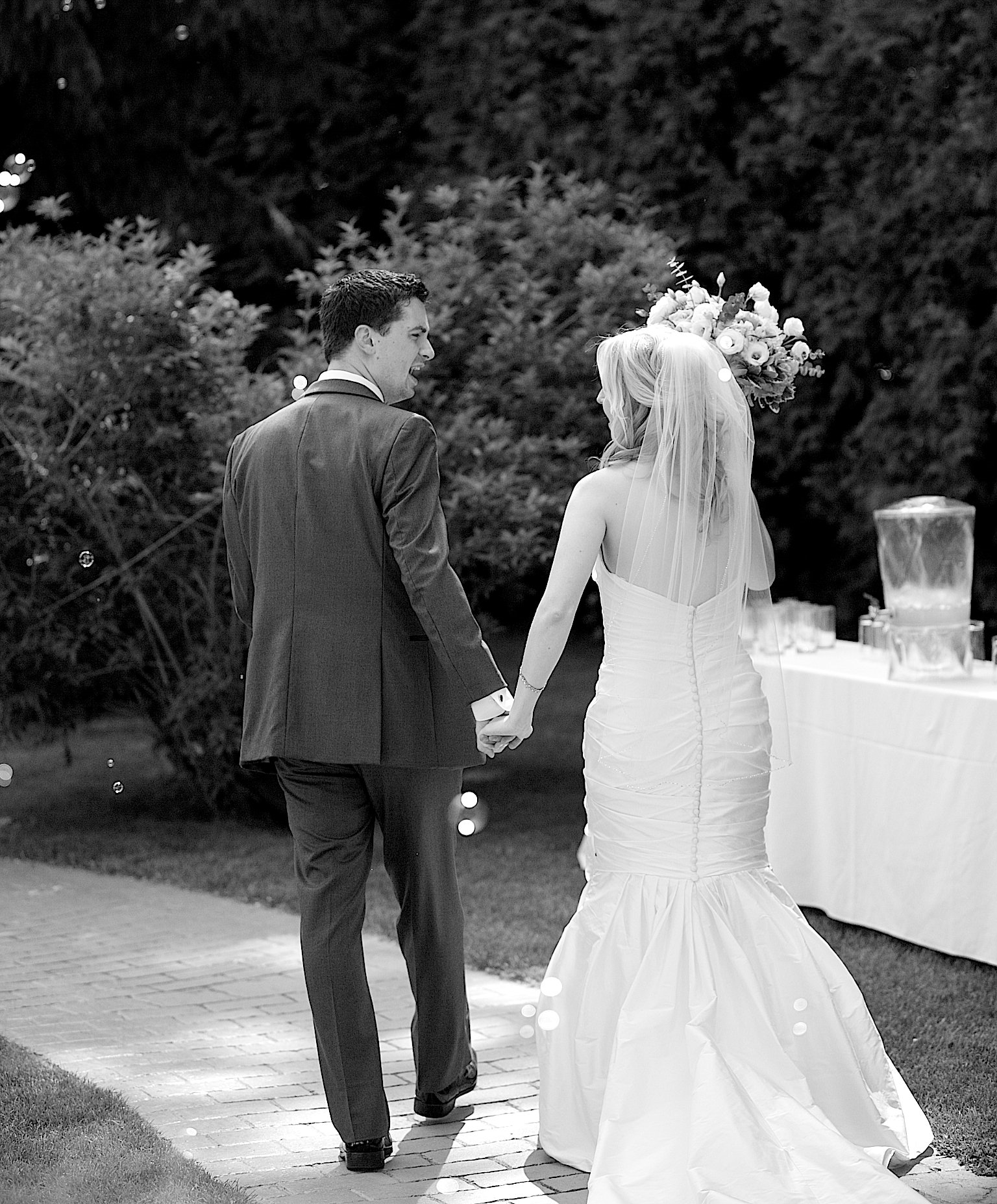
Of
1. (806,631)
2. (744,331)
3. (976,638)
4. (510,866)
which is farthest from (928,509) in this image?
(510,866)

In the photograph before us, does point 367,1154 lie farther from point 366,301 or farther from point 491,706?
point 366,301

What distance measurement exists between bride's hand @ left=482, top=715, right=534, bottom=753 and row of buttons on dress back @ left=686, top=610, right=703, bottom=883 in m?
0.43

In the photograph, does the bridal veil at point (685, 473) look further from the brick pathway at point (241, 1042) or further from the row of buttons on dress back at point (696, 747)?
the brick pathway at point (241, 1042)

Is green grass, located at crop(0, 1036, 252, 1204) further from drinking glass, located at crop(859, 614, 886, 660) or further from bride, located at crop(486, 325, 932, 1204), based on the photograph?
drinking glass, located at crop(859, 614, 886, 660)

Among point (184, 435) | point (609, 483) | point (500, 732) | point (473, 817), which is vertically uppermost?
point (609, 483)

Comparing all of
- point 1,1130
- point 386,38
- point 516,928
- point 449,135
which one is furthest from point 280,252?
point 1,1130

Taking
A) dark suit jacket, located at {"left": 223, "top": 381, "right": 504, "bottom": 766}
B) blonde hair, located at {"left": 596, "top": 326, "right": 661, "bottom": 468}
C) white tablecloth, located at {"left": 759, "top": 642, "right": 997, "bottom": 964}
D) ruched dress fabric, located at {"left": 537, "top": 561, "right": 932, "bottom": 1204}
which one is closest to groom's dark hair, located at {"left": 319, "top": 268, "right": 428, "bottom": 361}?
dark suit jacket, located at {"left": 223, "top": 381, "right": 504, "bottom": 766}

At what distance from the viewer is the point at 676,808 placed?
12.8ft

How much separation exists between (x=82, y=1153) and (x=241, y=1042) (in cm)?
105

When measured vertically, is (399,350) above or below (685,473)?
above

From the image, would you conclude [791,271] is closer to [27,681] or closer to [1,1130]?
[27,681]

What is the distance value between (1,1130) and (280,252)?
9975 millimetres

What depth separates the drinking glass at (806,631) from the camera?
6535 mm

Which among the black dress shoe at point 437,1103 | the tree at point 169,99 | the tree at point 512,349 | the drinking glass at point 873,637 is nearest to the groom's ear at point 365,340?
the black dress shoe at point 437,1103
